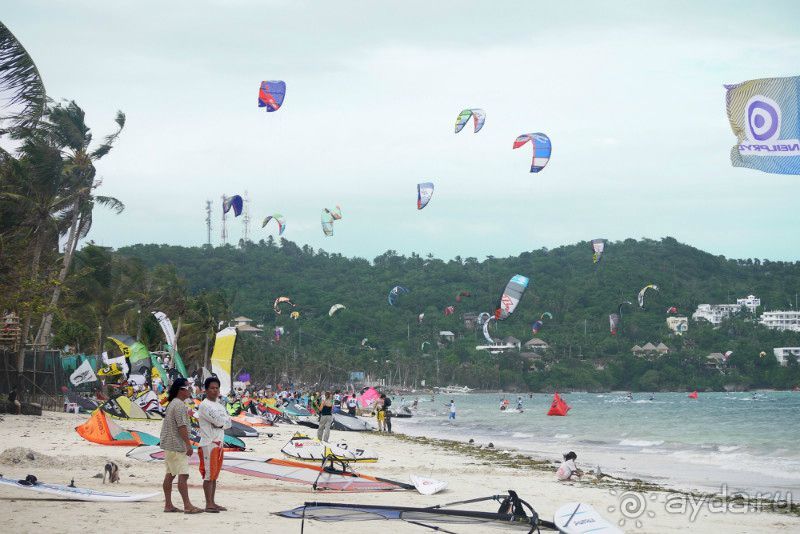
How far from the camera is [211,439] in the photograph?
7672 mm

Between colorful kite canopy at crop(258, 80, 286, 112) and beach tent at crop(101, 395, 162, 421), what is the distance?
31.8 ft

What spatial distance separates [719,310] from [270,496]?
346 ft

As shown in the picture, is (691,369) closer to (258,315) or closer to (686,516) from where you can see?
(258,315)

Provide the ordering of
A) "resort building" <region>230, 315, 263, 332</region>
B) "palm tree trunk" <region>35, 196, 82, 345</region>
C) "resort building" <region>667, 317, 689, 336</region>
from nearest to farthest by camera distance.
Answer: "palm tree trunk" <region>35, 196, 82, 345</region>, "resort building" <region>230, 315, 263, 332</region>, "resort building" <region>667, 317, 689, 336</region>

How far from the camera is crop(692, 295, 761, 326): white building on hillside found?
105 metres

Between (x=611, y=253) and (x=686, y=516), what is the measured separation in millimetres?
107348

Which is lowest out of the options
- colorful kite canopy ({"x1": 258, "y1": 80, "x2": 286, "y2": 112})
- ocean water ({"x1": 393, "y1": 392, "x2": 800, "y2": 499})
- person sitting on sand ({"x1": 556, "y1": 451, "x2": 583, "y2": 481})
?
ocean water ({"x1": 393, "y1": 392, "x2": 800, "y2": 499})

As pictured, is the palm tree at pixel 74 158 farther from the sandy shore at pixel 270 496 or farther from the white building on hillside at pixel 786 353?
the white building on hillside at pixel 786 353

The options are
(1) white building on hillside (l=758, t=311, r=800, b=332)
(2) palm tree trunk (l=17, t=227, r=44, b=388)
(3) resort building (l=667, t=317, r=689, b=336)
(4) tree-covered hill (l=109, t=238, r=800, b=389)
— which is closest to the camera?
(2) palm tree trunk (l=17, t=227, r=44, b=388)

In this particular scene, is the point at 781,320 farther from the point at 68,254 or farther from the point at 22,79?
the point at 22,79

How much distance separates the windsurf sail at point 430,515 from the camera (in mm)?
7504

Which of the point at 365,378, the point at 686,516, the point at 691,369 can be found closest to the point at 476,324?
the point at 365,378

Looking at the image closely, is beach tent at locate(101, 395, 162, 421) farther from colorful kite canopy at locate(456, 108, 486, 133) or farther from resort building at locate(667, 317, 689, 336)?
resort building at locate(667, 317, 689, 336)

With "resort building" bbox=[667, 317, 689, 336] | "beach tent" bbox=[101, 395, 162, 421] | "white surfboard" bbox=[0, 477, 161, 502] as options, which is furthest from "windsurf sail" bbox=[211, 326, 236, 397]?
"resort building" bbox=[667, 317, 689, 336]
